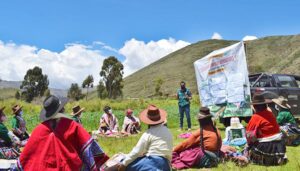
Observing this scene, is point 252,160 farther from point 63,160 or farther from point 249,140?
point 63,160

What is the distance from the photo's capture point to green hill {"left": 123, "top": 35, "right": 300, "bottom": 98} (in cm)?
10450

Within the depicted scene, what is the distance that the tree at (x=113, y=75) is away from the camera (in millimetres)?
62688

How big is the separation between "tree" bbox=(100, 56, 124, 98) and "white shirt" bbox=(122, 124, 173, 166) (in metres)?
56.6

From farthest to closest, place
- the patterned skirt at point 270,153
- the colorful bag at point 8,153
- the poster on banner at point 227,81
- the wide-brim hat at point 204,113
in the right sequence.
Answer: the poster on banner at point 227,81
the colorful bag at point 8,153
the patterned skirt at point 270,153
the wide-brim hat at point 204,113

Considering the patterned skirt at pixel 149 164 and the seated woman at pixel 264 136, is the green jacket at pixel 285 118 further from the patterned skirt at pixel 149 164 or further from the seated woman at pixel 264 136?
the patterned skirt at pixel 149 164

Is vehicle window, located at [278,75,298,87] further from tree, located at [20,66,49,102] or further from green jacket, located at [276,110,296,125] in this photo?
tree, located at [20,66,49,102]

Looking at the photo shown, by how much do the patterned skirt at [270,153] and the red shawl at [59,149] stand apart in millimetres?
4209

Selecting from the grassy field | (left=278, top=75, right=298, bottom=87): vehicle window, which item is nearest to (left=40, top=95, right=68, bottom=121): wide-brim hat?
the grassy field

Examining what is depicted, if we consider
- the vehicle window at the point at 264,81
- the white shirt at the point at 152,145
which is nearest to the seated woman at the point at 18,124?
the white shirt at the point at 152,145

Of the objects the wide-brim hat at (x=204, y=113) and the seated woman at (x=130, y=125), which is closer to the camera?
the wide-brim hat at (x=204, y=113)

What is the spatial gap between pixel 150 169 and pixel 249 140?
8.88ft

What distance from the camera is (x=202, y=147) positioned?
25.0 ft

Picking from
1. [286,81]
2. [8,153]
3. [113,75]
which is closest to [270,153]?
[8,153]

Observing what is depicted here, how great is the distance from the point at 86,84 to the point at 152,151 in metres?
63.2
